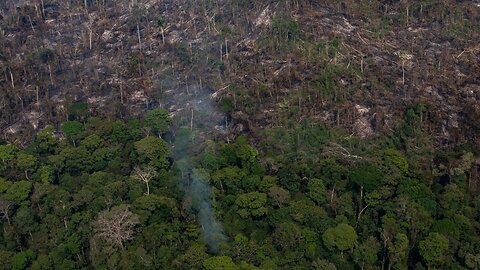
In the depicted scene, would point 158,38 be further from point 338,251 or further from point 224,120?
point 338,251

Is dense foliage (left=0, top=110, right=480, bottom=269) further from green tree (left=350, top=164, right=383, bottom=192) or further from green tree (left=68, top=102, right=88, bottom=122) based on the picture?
green tree (left=68, top=102, right=88, bottom=122)

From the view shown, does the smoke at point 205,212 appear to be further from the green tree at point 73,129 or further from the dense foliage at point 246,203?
the green tree at point 73,129

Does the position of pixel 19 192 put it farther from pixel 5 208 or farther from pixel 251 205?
pixel 251 205

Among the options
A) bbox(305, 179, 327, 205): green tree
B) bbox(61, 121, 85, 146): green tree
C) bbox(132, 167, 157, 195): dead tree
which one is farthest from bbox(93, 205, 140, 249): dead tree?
bbox(305, 179, 327, 205): green tree

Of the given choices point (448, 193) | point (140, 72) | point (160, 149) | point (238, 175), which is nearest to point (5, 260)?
point (160, 149)

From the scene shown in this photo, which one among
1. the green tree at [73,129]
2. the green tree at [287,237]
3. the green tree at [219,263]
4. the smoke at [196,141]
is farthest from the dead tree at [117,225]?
the green tree at [73,129]
